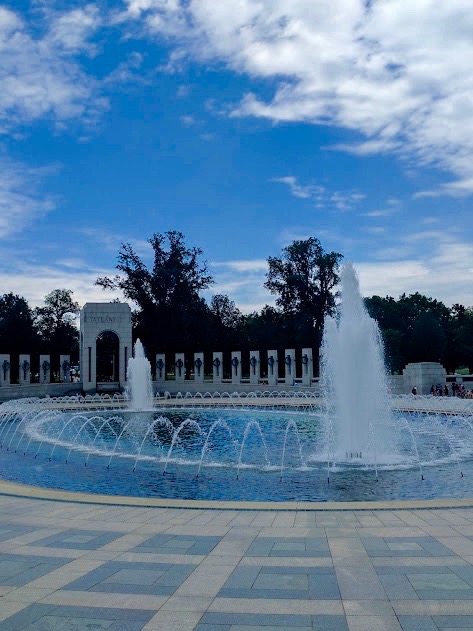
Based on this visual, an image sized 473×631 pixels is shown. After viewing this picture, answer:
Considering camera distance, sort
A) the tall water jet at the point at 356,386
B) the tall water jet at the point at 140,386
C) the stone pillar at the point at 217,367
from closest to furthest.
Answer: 1. the tall water jet at the point at 356,386
2. the tall water jet at the point at 140,386
3. the stone pillar at the point at 217,367

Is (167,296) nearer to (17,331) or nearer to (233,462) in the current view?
(17,331)

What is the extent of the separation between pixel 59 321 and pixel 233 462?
5516 cm

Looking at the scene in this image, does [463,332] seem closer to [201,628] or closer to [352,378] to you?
[352,378]

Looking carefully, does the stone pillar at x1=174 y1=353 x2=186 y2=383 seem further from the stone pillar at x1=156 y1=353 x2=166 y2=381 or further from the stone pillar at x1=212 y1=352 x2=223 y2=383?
the stone pillar at x1=212 y1=352 x2=223 y2=383

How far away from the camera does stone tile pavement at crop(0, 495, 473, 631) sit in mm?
4734

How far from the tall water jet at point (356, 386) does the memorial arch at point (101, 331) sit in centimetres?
2930

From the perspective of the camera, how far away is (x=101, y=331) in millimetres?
45219

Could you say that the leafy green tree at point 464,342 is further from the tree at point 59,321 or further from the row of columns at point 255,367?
the tree at point 59,321

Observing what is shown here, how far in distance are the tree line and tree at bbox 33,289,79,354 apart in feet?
0.33

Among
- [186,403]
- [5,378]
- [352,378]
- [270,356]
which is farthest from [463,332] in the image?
[352,378]

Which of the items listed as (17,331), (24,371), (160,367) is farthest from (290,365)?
(17,331)

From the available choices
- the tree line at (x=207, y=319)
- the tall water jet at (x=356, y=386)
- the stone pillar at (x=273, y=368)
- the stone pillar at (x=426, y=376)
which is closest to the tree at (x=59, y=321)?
the tree line at (x=207, y=319)

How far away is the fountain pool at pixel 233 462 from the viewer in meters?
11.2

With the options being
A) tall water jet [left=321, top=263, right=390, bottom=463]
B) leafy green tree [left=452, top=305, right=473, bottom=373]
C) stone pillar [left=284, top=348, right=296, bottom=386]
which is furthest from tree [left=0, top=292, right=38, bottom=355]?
tall water jet [left=321, top=263, right=390, bottom=463]
